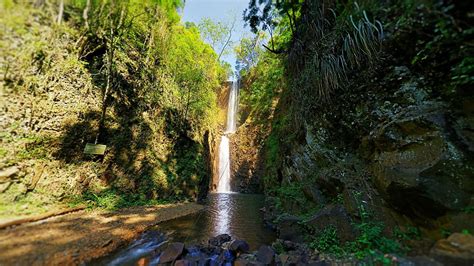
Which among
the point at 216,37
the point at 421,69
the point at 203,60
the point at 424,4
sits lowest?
the point at 421,69

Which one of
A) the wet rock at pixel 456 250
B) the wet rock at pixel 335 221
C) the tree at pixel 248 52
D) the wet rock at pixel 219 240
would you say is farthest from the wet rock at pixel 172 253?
the tree at pixel 248 52

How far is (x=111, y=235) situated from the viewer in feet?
15.5

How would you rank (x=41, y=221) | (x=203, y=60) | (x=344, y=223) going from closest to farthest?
1. (x=344, y=223)
2. (x=41, y=221)
3. (x=203, y=60)

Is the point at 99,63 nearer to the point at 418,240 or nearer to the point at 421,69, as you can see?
the point at 421,69

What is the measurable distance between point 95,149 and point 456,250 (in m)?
8.18

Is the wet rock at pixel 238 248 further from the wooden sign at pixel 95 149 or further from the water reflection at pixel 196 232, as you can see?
the wooden sign at pixel 95 149

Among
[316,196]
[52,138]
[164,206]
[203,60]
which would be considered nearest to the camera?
[316,196]

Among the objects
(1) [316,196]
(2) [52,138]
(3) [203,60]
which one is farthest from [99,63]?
(1) [316,196]

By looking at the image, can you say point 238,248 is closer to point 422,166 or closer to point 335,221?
point 335,221

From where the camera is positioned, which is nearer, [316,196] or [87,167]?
[316,196]

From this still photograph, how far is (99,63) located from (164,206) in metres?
5.68

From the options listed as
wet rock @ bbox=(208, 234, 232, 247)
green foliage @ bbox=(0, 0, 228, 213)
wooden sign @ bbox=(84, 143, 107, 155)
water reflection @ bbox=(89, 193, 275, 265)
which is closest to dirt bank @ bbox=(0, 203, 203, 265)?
water reflection @ bbox=(89, 193, 275, 265)

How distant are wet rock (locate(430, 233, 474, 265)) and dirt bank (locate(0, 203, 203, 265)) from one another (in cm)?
523

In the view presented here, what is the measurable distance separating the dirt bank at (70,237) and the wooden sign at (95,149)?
1795mm
